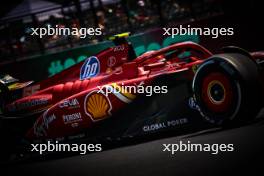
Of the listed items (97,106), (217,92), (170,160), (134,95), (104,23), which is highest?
(104,23)

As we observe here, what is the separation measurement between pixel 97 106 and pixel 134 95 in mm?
608

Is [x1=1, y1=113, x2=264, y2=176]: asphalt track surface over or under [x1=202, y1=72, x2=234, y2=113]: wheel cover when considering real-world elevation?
under

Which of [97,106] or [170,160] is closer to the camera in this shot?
[170,160]

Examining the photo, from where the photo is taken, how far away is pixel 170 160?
16.6 ft

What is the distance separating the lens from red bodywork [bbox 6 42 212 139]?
6.70 meters

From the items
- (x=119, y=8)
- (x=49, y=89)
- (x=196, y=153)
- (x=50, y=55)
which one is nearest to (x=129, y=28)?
(x=119, y=8)

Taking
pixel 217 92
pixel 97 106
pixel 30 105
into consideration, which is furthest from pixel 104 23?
pixel 217 92

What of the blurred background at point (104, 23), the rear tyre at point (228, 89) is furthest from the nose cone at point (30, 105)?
the blurred background at point (104, 23)

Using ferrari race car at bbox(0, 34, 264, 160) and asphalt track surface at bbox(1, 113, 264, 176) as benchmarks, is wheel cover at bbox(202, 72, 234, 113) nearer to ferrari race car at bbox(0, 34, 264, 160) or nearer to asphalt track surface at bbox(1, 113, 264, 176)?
ferrari race car at bbox(0, 34, 264, 160)

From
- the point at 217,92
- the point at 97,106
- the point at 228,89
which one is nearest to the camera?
the point at 228,89

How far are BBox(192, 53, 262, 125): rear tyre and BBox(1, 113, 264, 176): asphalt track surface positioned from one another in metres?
0.22

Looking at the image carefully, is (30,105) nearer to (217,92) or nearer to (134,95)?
(134,95)

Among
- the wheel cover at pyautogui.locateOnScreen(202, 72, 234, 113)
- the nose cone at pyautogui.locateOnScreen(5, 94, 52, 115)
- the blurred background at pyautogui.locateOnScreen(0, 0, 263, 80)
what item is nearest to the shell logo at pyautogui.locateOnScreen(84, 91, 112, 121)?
the nose cone at pyautogui.locateOnScreen(5, 94, 52, 115)

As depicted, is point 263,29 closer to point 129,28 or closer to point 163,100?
point 129,28
